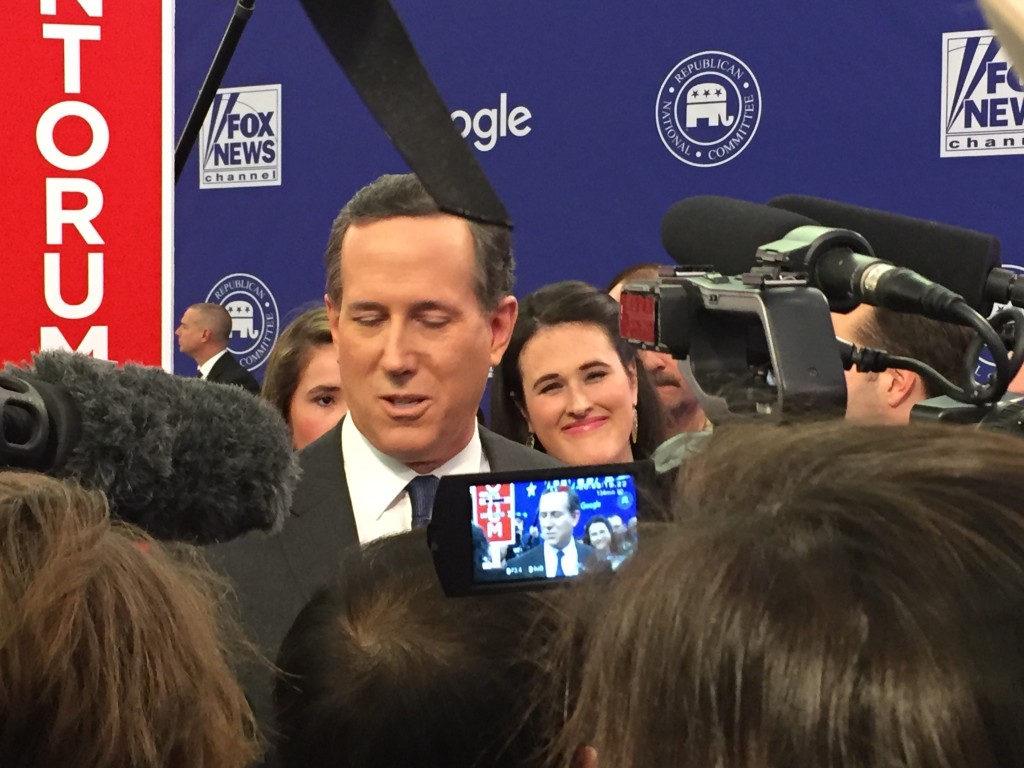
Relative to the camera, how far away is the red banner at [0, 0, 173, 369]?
1.24m

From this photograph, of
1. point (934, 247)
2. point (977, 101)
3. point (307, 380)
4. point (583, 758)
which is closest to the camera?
point (583, 758)

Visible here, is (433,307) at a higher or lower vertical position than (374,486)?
higher

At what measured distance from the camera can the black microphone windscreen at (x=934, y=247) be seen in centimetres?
101

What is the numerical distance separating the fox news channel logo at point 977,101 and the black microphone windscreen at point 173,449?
333 centimetres

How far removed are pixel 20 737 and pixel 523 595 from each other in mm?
285

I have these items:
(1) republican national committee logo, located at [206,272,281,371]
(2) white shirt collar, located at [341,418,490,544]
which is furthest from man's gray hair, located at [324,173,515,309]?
(1) republican national committee logo, located at [206,272,281,371]

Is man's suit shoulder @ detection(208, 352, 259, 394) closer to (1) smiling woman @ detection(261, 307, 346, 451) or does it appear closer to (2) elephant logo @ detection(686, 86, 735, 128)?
(2) elephant logo @ detection(686, 86, 735, 128)

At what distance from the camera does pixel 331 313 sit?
5.73 feet

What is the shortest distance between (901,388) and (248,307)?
3618 millimetres

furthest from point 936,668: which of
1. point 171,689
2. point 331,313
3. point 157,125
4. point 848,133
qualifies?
point 848,133

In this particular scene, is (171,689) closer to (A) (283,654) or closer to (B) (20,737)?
(B) (20,737)

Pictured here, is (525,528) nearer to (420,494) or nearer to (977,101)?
(420,494)

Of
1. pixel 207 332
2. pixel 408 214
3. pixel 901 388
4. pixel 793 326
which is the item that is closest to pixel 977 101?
pixel 901 388

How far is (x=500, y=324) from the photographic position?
5.91 ft
